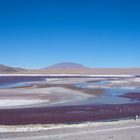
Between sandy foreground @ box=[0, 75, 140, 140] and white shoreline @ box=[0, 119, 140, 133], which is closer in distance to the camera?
sandy foreground @ box=[0, 75, 140, 140]

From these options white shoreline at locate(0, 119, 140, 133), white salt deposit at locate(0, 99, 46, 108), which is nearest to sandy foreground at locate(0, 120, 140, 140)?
white shoreline at locate(0, 119, 140, 133)

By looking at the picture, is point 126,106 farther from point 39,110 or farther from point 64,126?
point 64,126

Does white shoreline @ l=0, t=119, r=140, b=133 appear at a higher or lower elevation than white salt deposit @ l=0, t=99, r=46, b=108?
lower

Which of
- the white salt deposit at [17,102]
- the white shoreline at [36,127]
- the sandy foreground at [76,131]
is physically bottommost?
the sandy foreground at [76,131]

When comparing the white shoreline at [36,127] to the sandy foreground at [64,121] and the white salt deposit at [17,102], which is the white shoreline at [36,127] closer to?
the sandy foreground at [64,121]

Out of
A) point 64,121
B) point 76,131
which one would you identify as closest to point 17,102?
point 64,121

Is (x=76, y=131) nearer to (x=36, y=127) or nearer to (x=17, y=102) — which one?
(x=36, y=127)

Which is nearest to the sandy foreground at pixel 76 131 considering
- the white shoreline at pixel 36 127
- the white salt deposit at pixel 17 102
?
the white shoreline at pixel 36 127

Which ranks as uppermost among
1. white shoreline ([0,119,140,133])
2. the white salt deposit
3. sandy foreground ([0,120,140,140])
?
the white salt deposit

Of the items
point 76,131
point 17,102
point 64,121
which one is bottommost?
point 76,131

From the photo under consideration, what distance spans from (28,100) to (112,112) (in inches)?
349

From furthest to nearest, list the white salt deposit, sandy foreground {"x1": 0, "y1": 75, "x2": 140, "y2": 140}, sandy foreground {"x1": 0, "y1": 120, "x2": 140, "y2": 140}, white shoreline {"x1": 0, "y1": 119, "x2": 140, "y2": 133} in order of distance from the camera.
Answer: the white salt deposit < white shoreline {"x1": 0, "y1": 119, "x2": 140, "y2": 133} < sandy foreground {"x1": 0, "y1": 75, "x2": 140, "y2": 140} < sandy foreground {"x1": 0, "y1": 120, "x2": 140, "y2": 140}

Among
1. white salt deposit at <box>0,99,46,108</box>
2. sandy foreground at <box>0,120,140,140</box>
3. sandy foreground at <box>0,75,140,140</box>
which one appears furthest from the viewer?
white salt deposit at <box>0,99,46,108</box>

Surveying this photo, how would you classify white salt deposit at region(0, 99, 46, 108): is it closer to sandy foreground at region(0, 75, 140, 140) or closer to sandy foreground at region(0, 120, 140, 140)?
sandy foreground at region(0, 75, 140, 140)
